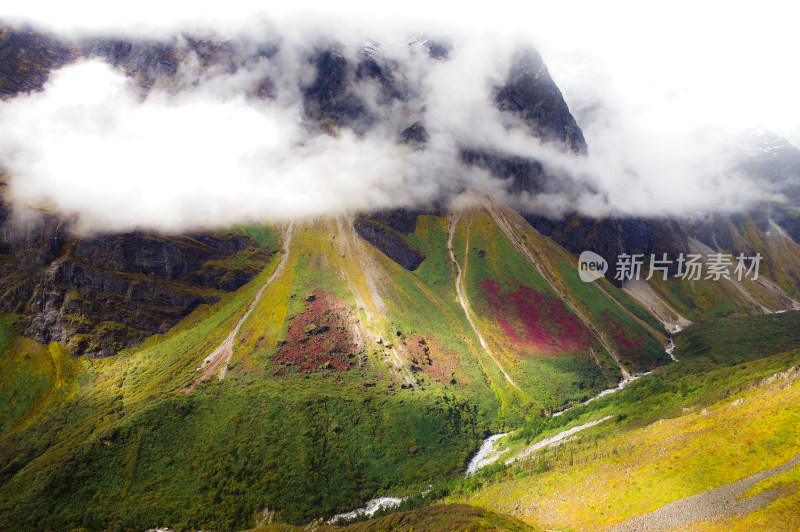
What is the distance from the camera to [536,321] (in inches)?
5994

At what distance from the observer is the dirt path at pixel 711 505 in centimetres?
4051

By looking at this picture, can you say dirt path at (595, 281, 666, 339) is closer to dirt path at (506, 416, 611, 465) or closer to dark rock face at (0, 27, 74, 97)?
dirt path at (506, 416, 611, 465)

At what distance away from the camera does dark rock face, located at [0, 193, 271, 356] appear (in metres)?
112

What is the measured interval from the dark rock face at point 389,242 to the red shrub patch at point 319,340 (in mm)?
50413

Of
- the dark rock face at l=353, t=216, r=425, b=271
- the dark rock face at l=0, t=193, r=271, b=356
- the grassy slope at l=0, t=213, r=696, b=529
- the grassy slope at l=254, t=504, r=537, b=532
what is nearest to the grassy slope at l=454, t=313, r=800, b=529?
the grassy slope at l=254, t=504, r=537, b=532

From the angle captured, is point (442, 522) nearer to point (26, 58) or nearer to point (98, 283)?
point (98, 283)

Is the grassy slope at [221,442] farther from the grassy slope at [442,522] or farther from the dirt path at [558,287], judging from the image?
the dirt path at [558,287]

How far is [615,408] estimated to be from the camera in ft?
326

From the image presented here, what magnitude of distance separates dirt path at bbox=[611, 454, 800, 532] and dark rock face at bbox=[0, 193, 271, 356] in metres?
137

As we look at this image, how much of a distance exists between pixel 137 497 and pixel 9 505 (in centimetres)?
2157

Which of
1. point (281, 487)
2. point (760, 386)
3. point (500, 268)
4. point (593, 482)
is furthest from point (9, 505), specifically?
point (500, 268)

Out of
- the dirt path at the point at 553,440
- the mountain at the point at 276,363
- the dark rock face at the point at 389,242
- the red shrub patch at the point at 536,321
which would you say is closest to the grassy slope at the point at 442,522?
the mountain at the point at 276,363

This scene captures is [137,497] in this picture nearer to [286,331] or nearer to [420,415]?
[286,331]

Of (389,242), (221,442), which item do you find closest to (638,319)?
(389,242)
